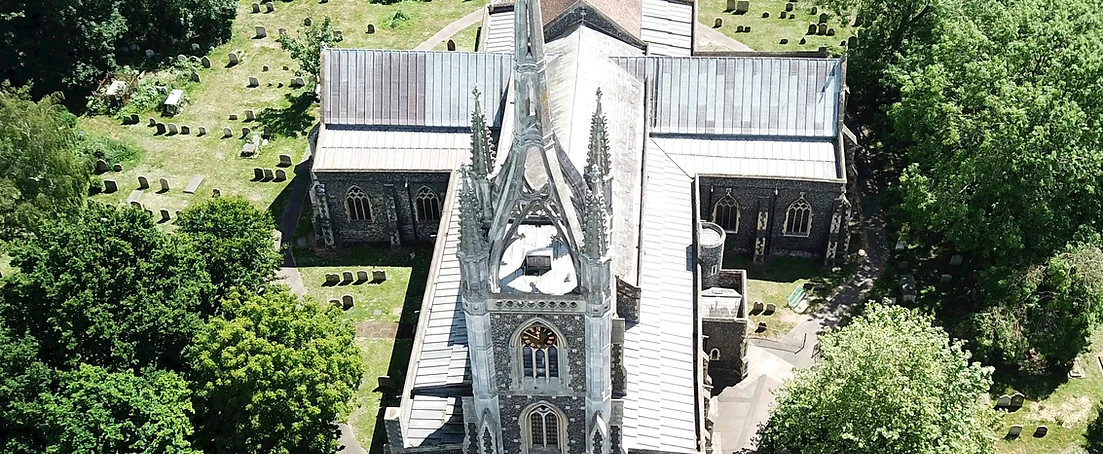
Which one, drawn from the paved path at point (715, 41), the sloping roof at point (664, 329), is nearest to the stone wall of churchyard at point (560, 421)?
the sloping roof at point (664, 329)

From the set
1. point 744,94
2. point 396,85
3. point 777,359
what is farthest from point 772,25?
point 777,359

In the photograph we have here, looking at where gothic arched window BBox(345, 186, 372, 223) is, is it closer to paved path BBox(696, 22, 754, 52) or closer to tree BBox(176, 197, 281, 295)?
tree BBox(176, 197, 281, 295)

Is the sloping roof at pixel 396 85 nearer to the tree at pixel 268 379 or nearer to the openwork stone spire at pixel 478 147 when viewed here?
the tree at pixel 268 379

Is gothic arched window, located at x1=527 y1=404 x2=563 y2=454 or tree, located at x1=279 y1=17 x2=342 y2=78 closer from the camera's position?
gothic arched window, located at x1=527 y1=404 x2=563 y2=454

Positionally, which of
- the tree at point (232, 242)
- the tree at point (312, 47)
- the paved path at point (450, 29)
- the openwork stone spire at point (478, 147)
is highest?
the openwork stone spire at point (478, 147)

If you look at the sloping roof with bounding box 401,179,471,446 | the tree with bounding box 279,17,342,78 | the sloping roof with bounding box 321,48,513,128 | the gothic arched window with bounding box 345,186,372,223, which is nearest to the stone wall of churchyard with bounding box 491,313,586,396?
the sloping roof with bounding box 401,179,471,446
